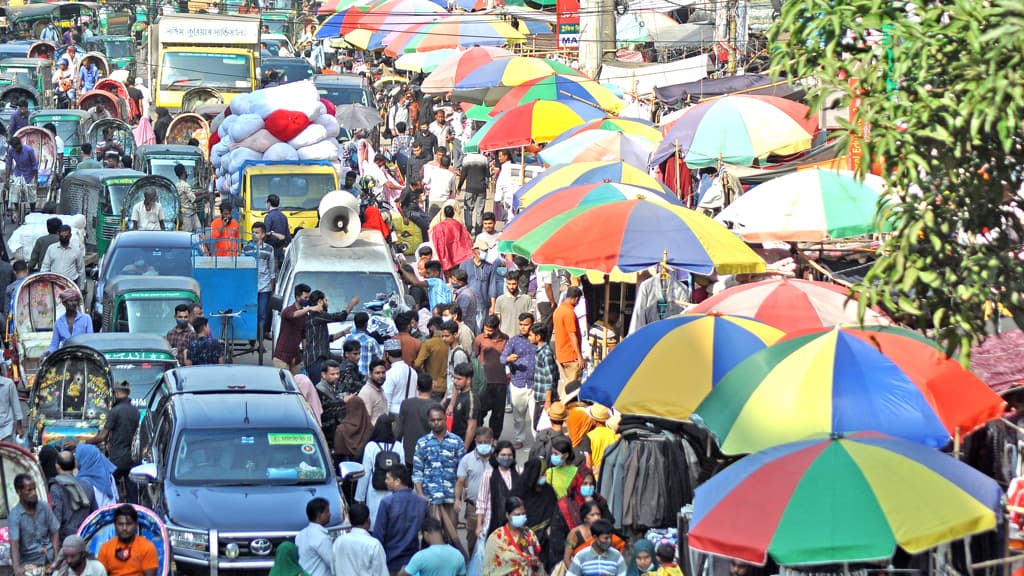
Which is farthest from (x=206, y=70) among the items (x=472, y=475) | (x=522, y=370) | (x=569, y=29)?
(x=472, y=475)

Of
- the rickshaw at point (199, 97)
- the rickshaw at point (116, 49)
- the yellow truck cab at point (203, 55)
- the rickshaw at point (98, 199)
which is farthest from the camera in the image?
the rickshaw at point (116, 49)

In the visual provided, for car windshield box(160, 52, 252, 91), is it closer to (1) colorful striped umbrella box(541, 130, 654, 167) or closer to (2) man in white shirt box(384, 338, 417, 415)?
(1) colorful striped umbrella box(541, 130, 654, 167)

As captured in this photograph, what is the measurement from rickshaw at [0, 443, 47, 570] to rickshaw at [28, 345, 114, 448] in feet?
9.93

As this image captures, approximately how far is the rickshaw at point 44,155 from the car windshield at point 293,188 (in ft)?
17.4

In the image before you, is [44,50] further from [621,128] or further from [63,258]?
[621,128]

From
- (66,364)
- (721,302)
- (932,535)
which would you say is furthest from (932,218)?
(66,364)

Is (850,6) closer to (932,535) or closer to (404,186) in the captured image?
(932,535)

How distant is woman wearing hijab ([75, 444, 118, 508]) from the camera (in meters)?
14.1

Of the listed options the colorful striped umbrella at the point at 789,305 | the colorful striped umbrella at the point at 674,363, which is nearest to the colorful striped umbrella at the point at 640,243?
the colorful striped umbrella at the point at 789,305

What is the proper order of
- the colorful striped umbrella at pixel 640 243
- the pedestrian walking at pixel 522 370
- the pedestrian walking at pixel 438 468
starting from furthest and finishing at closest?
1. the pedestrian walking at pixel 522 370
2. the colorful striped umbrella at pixel 640 243
3. the pedestrian walking at pixel 438 468

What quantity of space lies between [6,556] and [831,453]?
6.42 meters

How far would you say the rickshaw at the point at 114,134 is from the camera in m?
33.4

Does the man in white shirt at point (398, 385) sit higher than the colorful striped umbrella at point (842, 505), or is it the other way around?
the colorful striped umbrella at point (842, 505)

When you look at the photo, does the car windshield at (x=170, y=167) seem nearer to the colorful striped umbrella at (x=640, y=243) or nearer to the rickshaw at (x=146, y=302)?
the rickshaw at (x=146, y=302)
